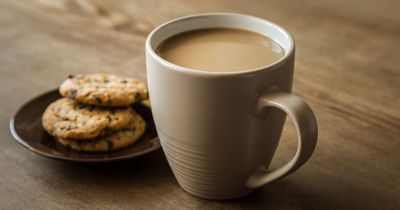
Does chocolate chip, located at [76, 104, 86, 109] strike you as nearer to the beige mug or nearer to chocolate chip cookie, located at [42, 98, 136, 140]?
chocolate chip cookie, located at [42, 98, 136, 140]

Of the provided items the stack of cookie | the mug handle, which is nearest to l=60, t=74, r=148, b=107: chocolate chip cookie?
the stack of cookie

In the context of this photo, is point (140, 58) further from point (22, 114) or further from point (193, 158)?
point (193, 158)

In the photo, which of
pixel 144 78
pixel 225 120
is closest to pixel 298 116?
pixel 225 120

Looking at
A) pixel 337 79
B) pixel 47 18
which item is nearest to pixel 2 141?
pixel 47 18

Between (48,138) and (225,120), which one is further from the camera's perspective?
(48,138)

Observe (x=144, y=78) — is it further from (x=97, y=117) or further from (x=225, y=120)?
(x=225, y=120)

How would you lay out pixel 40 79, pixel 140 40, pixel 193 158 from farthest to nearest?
pixel 140 40
pixel 40 79
pixel 193 158
